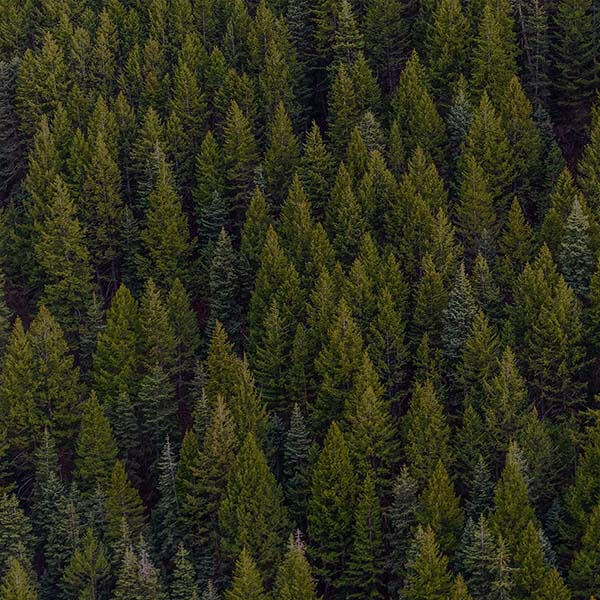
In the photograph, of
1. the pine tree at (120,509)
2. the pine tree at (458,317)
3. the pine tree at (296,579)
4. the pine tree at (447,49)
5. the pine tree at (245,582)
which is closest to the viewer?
the pine tree at (296,579)

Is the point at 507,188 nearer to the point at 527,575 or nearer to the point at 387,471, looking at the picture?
the point at 387,471

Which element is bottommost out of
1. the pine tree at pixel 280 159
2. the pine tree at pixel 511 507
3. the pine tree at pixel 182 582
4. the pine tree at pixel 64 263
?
the pine tree at pixel 182 582

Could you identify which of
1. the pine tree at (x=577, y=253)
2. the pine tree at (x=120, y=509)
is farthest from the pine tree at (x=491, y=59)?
the pine tree at (x=120, y=509)

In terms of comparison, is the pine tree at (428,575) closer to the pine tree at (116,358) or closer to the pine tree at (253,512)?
the pine tree at (253,512)

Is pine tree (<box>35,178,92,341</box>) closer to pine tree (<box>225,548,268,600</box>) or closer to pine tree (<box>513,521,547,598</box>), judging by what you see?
Answer: pine tree (<box>225,548,268,600</box>)

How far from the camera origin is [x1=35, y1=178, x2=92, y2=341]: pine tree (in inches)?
3403

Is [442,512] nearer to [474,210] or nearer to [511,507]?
[511,507]

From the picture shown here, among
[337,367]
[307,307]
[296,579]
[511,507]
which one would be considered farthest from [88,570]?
[511,507]

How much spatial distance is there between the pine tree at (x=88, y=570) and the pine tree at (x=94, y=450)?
5306 mm

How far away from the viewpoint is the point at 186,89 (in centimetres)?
9881

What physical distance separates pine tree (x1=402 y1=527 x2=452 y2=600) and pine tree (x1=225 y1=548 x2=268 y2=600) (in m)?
8.85

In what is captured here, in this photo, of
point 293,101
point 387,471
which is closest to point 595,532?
point 387,471

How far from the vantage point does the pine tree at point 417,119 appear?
90812 mm

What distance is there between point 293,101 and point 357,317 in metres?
31.8
